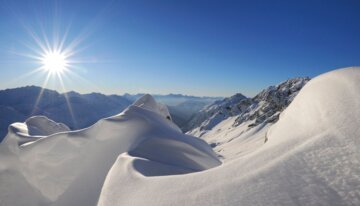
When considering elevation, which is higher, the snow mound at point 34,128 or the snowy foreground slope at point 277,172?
the snow mound at point 34,128

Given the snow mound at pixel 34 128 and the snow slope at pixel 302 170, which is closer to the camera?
the snow slope at pixel 302 170

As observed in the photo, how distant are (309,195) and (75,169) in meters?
8.28

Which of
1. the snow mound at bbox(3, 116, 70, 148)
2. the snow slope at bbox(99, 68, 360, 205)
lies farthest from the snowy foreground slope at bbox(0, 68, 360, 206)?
the snow mound at bbox(3, 116, 70, 148)

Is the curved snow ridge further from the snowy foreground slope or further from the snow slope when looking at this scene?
the snow slope

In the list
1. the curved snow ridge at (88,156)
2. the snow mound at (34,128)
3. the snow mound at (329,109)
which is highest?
the snow mound at (34,128)

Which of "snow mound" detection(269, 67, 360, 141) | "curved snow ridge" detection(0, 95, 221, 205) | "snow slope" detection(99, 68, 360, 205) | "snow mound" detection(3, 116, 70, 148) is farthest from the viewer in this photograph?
"snow mound" detection(3, 116, 70, 148)

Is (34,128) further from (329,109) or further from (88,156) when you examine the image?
(329,109)

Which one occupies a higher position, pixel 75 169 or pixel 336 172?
pixel 75 169

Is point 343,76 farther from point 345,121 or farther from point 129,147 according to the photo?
point 129,147

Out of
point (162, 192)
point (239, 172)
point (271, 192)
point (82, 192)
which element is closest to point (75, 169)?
point (82, 192)

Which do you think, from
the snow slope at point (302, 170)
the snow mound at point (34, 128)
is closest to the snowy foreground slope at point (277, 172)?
the snow slope at point (302, 170)

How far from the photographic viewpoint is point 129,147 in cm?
973

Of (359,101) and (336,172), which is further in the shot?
(359,101)

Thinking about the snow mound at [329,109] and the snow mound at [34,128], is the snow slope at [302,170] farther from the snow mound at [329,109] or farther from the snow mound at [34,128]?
the snow mound at [34,128]
